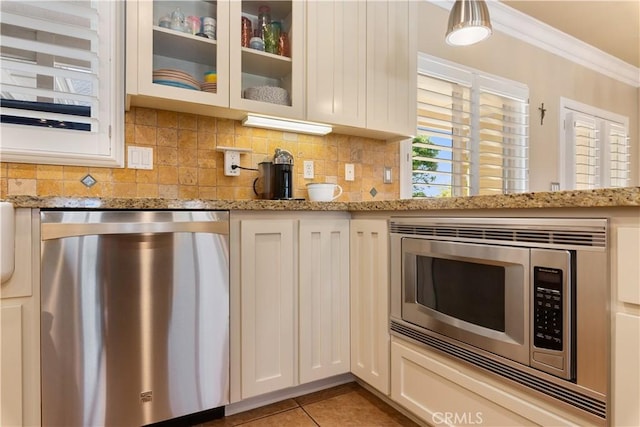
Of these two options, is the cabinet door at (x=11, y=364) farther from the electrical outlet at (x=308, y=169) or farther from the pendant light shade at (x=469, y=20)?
the pendant light shade at (x=469, y=20)

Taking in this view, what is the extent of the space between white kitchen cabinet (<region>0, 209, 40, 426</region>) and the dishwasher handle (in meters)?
0.06

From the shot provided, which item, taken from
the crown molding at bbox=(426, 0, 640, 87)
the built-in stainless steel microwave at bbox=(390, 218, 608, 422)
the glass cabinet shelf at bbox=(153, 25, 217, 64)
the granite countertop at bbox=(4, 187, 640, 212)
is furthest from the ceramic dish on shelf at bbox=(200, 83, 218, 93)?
the crown molding at bbox=(426, 0, 640, 87)

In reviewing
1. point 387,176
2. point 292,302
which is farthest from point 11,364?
point 387,176

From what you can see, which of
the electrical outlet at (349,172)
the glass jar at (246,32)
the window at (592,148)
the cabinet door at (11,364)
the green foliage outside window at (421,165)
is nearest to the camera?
the cabinet door at (11,364)

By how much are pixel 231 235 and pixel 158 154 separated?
0.69 metres

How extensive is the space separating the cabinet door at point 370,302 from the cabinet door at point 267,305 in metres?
0.31

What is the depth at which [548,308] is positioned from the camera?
95 cm

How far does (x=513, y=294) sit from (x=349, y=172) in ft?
4.67

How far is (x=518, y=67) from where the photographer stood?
10.1 ft

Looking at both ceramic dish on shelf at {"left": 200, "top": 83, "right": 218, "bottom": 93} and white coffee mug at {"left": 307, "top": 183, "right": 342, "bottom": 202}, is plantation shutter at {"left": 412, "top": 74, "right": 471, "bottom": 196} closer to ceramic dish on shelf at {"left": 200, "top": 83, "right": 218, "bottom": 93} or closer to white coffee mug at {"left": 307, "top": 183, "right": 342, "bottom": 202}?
white coffee mug at {"left": 307, "top": 183, "right": 342, "bottom": 202}

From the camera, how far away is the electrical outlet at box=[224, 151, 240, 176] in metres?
1.90

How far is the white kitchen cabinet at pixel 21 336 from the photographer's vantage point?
1.06 meters

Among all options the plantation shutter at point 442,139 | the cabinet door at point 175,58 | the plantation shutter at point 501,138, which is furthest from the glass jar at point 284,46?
the plantation shutter at point 501,138

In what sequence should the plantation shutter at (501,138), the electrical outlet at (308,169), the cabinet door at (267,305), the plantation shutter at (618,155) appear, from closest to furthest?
the cabinet door at (267,305) → the electrical outlet at (308,169) → the plantation shutter at (501,138) → the plantation shutter at (618,155)
